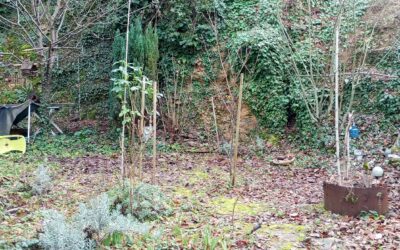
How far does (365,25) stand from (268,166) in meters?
3.69

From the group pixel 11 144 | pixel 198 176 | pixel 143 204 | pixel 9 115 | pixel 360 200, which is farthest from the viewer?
pixel 9 115

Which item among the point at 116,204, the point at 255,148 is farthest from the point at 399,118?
the point at 116,204

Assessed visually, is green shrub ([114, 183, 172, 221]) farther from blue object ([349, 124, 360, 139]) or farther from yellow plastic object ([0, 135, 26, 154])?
blue object ([349, 124, 360, 139])

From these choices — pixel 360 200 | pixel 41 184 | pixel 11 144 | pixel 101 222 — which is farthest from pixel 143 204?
pixel 11 144

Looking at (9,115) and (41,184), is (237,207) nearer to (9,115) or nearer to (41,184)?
(41,184)

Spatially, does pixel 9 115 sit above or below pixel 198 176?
above

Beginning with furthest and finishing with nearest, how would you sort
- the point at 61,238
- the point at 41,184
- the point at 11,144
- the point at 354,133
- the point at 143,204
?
1. the point at 354,133
2. the point at 11,144
3. the point at 41,184
4. the point at 143,204
5. the point at 61,238

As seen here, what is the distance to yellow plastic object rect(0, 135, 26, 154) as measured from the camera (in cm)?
704

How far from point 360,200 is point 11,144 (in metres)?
5.90

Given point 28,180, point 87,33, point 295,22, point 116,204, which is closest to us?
point 116,204

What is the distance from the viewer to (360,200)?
3.96 m

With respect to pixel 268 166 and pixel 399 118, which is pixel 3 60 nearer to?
pixel 268 166

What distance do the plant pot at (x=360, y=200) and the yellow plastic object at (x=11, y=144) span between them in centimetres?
553

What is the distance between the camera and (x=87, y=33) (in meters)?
10.6
